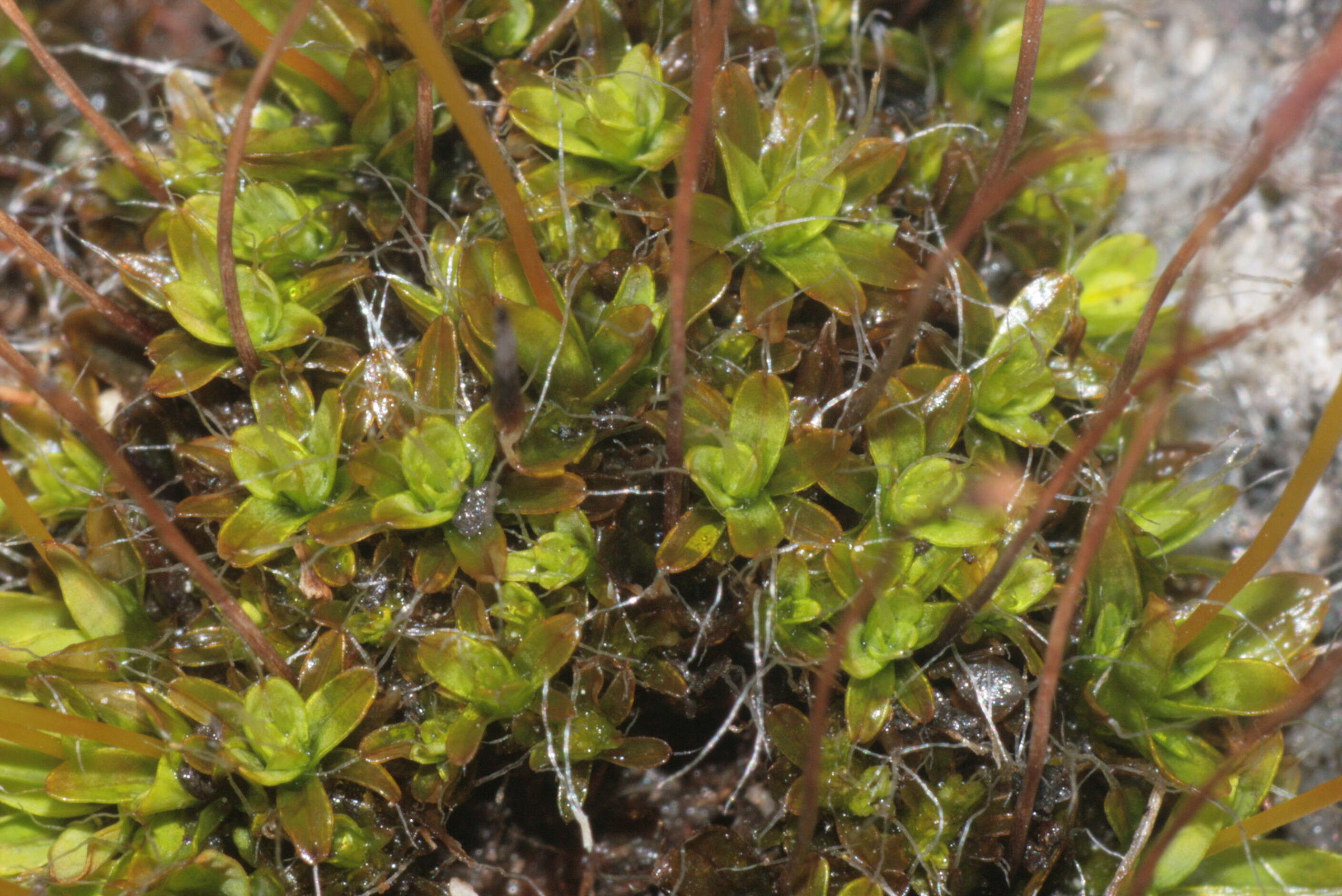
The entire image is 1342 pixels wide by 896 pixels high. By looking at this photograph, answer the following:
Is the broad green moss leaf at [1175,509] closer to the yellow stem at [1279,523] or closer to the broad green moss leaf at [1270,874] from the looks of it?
the yellow stem at [1279,523]

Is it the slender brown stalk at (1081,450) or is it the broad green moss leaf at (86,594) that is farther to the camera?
the broad green moss leaf at (86,594)

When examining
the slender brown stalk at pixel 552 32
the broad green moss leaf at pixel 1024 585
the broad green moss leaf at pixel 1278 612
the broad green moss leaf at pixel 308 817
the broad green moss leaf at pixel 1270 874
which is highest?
the slender brown stalk at pixel 552 32

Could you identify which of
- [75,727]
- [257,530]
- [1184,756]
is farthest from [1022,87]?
[75,727]

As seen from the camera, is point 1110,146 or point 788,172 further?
point 788,172

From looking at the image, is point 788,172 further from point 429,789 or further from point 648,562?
point 429,789

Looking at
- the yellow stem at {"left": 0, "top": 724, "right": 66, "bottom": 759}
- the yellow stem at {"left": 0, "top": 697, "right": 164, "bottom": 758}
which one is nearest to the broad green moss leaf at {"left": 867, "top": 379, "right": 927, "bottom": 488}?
the yellow stem at {"left": 0, "top": 697, "right": 164, "bottom": 758}

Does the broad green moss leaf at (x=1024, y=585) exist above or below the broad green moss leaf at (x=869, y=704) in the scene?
above

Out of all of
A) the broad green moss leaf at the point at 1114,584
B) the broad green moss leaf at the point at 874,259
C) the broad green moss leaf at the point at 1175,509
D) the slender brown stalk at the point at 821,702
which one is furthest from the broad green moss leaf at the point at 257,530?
the broad green moss leaf at the point at 1175,509

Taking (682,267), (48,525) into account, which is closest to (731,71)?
(682,267)
